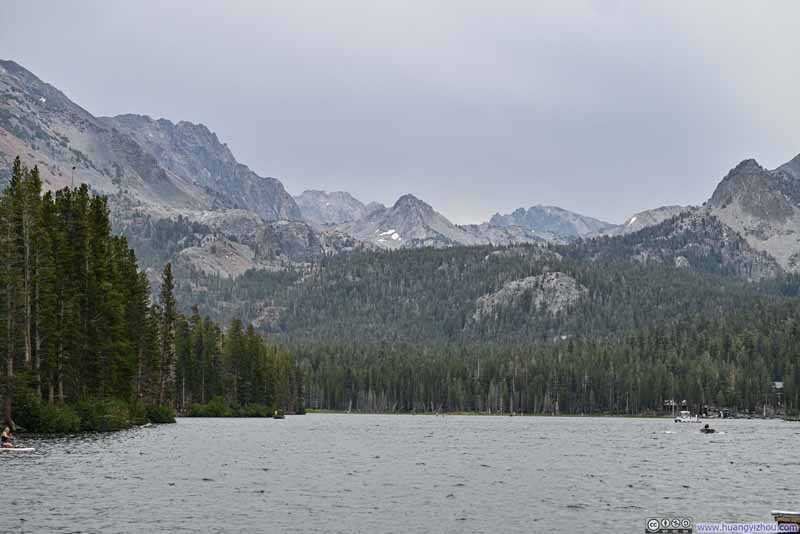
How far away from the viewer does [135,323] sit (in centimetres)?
12706

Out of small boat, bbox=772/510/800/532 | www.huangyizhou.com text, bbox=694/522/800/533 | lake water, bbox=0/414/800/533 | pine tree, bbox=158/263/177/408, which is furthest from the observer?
pine tree, bbox=158/263/177/408

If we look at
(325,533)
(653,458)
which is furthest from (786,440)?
(325,533)

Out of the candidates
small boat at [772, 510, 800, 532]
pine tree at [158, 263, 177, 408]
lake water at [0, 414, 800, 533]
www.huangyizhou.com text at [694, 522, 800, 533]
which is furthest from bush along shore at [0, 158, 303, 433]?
small boat at [772, 510, 800, 532]

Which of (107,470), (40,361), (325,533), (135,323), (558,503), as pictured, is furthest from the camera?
(135,323)

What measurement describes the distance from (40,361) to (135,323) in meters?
33.7

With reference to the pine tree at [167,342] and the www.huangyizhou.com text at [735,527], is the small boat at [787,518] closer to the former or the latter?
the www.huangyizhou.com text at [735,527]

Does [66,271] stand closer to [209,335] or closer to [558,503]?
[558,503]

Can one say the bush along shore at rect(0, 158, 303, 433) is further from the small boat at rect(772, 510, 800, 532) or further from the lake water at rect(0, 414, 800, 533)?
the small boat at rect(772, 510, 800, 532)

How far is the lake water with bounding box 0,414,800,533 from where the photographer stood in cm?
4509

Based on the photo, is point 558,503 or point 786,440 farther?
point 786,440

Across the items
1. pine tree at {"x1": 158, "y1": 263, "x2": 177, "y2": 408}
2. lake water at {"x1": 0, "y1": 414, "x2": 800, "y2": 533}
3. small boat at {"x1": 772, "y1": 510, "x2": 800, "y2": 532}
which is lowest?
lake water at {"x1": 0, "y1": 414, "x2": 800, "y2": 533}

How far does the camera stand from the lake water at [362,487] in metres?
45.1

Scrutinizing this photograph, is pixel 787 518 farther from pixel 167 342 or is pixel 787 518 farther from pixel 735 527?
pixel 167 342

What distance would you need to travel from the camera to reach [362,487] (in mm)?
60500
